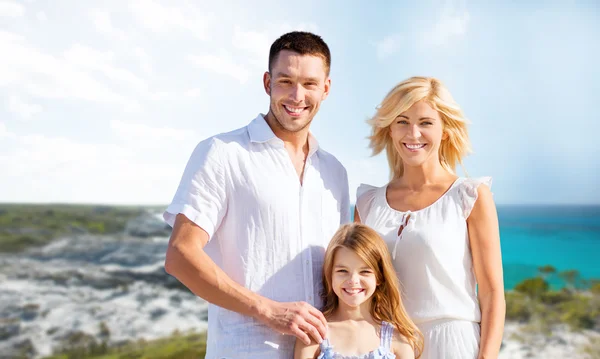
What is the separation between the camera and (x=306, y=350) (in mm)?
2465

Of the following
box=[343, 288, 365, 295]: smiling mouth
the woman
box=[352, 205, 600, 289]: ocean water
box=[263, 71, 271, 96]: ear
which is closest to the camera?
box=[343, 288, 365, 295]: smiling mouth

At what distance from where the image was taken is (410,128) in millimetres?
2938

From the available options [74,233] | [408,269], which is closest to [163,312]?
[74,233]

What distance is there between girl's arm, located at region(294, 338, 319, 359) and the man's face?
0.95m

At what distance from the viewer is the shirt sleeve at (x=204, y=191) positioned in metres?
2.49

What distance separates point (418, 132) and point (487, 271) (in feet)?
2.36

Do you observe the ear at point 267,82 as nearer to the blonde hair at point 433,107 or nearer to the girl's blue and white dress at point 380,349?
the blonde hair at point 433,107

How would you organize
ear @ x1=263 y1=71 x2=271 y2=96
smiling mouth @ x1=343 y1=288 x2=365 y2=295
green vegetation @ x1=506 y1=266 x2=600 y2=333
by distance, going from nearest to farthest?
Answer: 1. smiling mouth @ x1=343 y1=288 x2=365 y2=295
2. ear @ x1=263 y1=71 x2=271 y2=96
3. green vegetation @ x1=506 y1=266 x2=600 y2=333

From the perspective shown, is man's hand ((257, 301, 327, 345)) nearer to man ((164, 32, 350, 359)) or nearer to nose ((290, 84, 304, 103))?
man ((164, 32, 350, 359))

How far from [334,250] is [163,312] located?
14833 mm

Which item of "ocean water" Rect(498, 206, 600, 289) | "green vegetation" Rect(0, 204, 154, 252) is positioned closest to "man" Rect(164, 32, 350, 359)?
"green vegetation" Rect(0, 204, 154, 252)

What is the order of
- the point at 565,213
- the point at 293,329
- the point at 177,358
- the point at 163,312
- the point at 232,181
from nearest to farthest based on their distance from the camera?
1. the point at 293,329
2. the point at 232,181
3. the point at 177,358
4. the point at 163,312
5. the point at 565,213

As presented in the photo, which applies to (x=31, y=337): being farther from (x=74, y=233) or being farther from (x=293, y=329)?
(x=293, y=329)

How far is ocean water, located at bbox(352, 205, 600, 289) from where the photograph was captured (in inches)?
778
